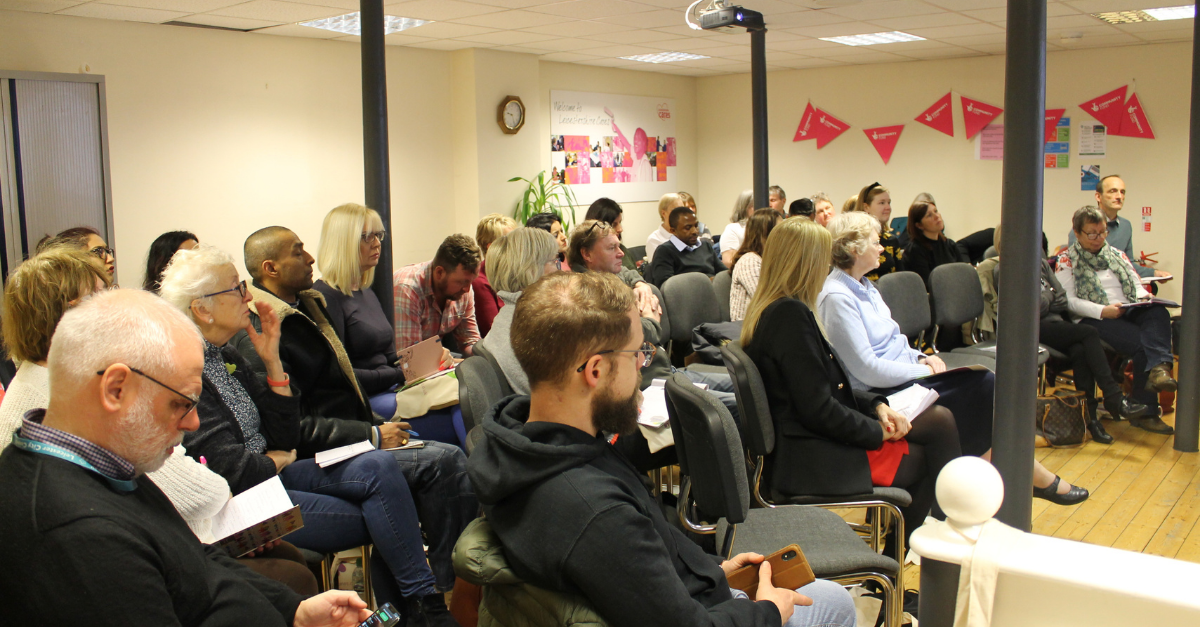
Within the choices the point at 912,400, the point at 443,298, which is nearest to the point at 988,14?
the point at 912,400

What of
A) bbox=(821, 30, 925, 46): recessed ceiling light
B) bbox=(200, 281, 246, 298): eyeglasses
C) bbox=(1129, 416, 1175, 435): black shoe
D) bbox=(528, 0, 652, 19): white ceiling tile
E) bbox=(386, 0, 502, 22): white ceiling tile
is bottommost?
Answer: bbox=(1129, 416, 1175, 435): black shoe

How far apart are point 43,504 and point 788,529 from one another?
169cm

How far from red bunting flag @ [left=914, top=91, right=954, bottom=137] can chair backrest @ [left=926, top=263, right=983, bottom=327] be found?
14.2ft

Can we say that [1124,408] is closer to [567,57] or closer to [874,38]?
[874,38]

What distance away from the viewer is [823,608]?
1.79m

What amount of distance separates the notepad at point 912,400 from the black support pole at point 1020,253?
0.98ft

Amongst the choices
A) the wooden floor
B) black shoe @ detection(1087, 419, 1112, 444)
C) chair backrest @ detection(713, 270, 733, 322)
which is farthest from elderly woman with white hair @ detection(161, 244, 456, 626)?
black shoe @ detection(1087, 419, 1112, 444)

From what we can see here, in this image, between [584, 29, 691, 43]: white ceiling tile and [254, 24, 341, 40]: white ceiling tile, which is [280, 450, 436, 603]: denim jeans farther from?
[584, 29, 691, 43]: white ceiling tile

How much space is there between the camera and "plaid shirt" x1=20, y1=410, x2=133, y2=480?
1259mm

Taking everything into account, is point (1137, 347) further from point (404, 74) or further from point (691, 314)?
point (404, 74)

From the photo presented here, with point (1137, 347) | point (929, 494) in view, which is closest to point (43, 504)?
point (929, 494)

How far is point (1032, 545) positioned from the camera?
4.74 ft

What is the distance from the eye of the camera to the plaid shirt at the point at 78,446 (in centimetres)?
126

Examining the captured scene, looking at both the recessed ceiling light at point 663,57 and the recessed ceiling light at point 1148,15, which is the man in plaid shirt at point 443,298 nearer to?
the recessed ceiling light at point 663,57
